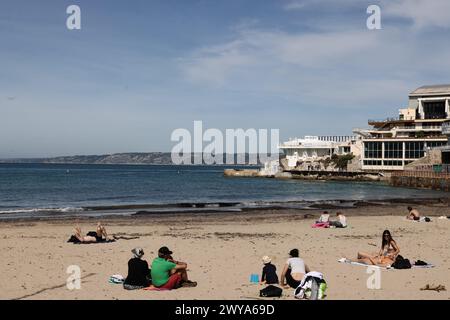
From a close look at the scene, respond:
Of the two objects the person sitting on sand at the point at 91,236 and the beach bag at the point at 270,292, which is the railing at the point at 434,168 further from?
the beach bag at the point at 270,292

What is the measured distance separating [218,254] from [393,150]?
79101 mm

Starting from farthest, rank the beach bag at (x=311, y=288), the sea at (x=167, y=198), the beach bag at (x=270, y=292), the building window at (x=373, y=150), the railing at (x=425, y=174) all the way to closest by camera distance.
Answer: the building window at (x=373, y=150) → the railing at (x=425, y=174) → the sea at (x=167, y=198) → the beach bag at (x=270, y=292) → the beach bag at (x=311, y=288)

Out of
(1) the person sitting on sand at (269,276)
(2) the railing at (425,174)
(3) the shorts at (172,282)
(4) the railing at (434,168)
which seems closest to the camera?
(3) the shorts at (172,282)

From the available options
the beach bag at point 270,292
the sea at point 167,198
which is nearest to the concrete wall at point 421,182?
the sea at point 167,198

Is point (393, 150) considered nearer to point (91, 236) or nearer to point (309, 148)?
point (309, 148)

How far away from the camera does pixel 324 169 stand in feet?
349

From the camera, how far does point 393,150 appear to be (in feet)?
291

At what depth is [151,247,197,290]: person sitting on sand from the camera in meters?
11.0

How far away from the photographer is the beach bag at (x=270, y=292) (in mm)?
10219

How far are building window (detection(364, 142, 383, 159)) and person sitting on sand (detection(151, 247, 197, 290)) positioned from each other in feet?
276

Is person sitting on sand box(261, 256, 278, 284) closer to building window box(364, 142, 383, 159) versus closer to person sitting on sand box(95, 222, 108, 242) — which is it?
person sitting on sand box(95, 222, 108, 242)

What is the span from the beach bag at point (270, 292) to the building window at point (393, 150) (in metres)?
82.5

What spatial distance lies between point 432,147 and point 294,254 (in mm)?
75663

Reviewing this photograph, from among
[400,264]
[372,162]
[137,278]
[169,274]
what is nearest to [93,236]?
[137,278]
